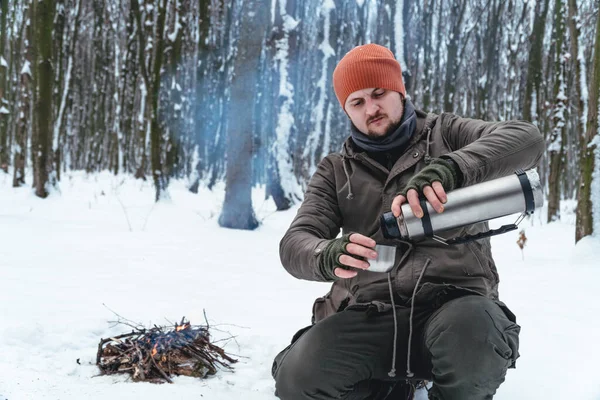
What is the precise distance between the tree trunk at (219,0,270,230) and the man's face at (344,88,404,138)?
4.98 m

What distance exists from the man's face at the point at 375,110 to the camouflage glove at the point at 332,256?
0.59 meters

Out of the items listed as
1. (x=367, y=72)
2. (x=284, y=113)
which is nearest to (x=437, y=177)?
(x=367, y=72)

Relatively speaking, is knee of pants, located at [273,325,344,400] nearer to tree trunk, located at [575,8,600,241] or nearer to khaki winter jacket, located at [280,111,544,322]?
khaki winter jacket, located at [280,111,544,322]

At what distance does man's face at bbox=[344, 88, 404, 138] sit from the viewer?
6.25 feet

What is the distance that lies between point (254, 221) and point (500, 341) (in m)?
5.64

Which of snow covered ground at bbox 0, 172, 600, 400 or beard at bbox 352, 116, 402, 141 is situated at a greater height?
beard at bbox 352, 116, 402, 141

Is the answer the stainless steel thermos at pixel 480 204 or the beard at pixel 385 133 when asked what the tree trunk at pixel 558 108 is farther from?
the stainless steel thermos at pixel 480 204

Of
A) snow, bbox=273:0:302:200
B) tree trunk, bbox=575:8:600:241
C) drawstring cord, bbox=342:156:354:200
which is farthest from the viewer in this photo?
snow, bbox=273:0:302:200

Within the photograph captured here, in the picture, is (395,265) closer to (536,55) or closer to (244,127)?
(244,127)

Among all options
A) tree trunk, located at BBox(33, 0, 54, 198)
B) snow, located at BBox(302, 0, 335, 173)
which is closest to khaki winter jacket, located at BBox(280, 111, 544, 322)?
tree trunk, located at BBox(33, 0, 54, 198)

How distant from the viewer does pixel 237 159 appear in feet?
22.7

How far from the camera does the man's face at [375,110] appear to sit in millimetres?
1906

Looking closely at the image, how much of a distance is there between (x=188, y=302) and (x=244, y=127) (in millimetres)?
4126

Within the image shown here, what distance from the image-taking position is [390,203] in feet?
Result: 5.94
